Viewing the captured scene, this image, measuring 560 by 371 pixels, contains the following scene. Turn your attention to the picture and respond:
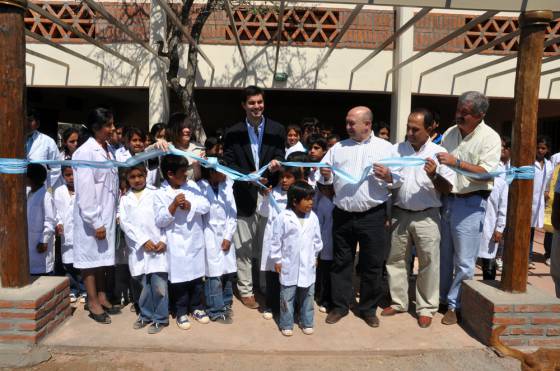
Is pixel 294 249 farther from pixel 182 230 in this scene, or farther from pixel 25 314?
pixel 25 314

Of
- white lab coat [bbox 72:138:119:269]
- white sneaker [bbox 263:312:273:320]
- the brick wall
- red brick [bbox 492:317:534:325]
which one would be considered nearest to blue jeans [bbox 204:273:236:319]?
white sneaker [bbox 263:312:273:320]

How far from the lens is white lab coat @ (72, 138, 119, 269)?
12.0ft

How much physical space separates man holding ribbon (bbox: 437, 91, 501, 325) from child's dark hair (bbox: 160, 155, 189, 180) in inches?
84.1

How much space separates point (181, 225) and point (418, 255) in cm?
214

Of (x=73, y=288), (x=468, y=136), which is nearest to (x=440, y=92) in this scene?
(x=468, y=136)

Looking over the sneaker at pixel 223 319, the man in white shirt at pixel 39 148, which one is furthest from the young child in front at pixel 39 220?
the sneaker at pixel 223 319

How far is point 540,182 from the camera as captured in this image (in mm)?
6559

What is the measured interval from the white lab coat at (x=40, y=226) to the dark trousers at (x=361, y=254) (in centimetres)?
264

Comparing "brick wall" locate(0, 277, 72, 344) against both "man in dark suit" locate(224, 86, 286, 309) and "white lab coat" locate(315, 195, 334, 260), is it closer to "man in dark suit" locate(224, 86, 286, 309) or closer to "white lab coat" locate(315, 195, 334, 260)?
"man in dark suit" locate(224, 86, 286, 309)

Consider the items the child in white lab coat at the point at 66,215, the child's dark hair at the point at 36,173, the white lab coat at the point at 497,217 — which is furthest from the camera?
the white lab coat at the point at 497,217

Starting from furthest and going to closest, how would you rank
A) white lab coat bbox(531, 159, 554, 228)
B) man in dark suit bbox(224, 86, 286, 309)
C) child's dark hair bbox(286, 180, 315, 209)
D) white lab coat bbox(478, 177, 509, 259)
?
white lab coat bbox(531, 159, 554, 228) < white lab coat bbox(478, 177, 509, 259) < man in dark suit bbox(224, 86, 286, 309) < child's dark hair bbox(286, 180, 315, 209)

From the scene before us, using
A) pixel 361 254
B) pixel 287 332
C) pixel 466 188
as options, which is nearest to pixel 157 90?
pixel 361 254

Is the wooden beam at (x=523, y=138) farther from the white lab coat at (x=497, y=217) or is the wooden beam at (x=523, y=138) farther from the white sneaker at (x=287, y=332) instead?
the white sneaker at (x=287, y=332)

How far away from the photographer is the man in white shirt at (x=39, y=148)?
4312 millimetres
